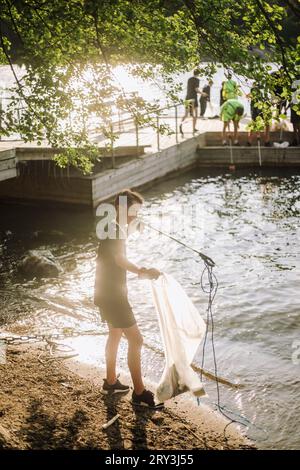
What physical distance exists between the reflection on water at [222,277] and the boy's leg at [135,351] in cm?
111

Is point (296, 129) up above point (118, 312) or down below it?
above

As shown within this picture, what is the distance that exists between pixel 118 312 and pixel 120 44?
467 centimetres

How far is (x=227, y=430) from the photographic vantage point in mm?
5648

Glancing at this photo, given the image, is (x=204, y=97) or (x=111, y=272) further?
(x=204, y=97)

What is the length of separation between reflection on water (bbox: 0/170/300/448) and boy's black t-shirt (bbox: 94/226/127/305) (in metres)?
1.88

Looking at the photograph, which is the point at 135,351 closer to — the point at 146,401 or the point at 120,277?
the point at 146,401

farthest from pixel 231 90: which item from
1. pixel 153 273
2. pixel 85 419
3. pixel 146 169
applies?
pixel 85 419

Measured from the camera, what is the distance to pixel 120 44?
831 cm

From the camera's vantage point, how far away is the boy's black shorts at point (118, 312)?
5574 mm

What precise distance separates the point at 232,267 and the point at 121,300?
666 centimetres

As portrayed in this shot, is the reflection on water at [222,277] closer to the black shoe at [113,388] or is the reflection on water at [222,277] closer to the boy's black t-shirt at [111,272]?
the black shoe at [113,388]

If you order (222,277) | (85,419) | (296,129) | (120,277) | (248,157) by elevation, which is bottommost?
(85,419)

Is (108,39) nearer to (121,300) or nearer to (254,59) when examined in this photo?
(254,59)

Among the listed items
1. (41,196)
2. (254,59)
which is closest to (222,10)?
(254,59)
